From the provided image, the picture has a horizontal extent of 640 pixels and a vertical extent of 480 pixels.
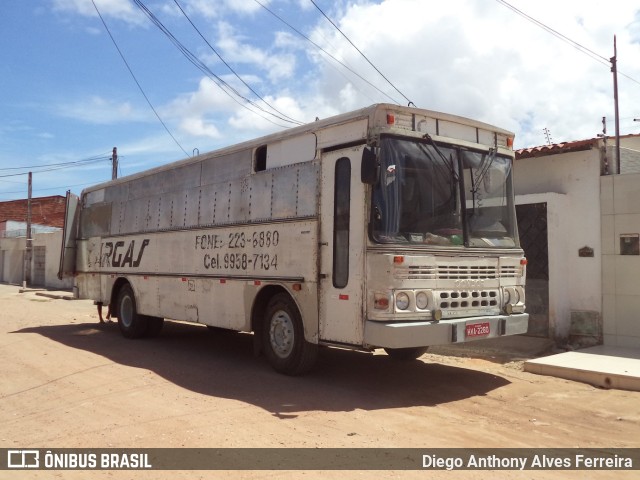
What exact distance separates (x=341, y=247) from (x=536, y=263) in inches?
211

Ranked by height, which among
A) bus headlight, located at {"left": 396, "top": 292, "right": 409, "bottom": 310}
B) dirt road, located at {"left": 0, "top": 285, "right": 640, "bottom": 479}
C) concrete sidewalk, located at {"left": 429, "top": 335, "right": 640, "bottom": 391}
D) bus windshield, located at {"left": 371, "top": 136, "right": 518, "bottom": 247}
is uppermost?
bus windshield, located at {"left": 371, "top": 136, "right": 518, "bottom": 247}

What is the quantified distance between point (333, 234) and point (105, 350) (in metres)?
5.60

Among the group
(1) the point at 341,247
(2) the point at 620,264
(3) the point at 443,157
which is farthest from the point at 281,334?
(2) the point at 620,264

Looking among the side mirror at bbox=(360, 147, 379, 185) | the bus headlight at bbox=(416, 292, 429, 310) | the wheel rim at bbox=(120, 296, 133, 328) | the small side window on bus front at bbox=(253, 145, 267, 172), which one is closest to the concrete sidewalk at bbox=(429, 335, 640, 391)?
the bus headlight at bbox=(416, 292, 429, 310)

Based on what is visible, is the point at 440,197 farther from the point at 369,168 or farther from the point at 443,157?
Answer: the point at 369,168

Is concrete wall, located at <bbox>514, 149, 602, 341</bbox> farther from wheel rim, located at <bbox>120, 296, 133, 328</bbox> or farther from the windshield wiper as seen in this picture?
wheel rim, located at <bbox>120, 296, 133, 328</bbox>

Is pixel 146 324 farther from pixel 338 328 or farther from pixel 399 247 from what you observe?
pixel 399 247

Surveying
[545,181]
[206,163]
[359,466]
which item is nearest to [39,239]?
[206,163]

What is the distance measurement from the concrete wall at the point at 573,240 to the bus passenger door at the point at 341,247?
4.93m

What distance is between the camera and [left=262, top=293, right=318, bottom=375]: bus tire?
7.26 meters

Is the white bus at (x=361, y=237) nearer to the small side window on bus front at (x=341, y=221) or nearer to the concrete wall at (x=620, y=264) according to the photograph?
the small side window on bus front at (x=341, y=221)

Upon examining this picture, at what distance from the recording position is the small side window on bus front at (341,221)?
664 centimetres

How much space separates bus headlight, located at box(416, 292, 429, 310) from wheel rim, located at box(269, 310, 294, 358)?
6.10 ft

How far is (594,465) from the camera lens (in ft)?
15.0
